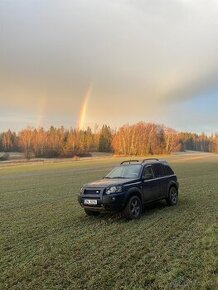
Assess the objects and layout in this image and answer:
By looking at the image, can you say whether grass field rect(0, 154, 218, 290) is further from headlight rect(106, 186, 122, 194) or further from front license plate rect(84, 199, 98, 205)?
headlight rect(106, 186, 122, 194)

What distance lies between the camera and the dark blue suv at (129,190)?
11.0 m

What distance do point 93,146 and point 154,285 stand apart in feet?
505

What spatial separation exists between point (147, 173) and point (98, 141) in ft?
477

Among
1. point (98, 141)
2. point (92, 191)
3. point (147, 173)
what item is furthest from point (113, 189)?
point (98, 141)

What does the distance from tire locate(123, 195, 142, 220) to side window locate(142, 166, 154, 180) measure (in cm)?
115

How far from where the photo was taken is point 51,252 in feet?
25.1

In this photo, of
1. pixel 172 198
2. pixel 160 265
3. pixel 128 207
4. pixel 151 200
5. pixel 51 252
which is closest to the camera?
pixel 160 265

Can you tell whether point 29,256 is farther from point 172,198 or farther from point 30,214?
point 172,198

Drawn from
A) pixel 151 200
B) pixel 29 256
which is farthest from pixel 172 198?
pixel 29 256

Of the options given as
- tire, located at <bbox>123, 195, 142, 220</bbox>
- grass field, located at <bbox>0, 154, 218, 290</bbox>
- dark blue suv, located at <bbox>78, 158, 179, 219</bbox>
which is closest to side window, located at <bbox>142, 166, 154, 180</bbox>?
dark blue suv, located at <bbox>78, 158, 179, 219</bbox>

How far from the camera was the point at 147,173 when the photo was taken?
12.9m

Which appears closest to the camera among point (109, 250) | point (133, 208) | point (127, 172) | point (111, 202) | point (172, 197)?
point (109, 250)

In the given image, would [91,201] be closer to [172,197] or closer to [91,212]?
[91,212]

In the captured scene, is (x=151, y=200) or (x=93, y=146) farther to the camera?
(x=93, y=146)
